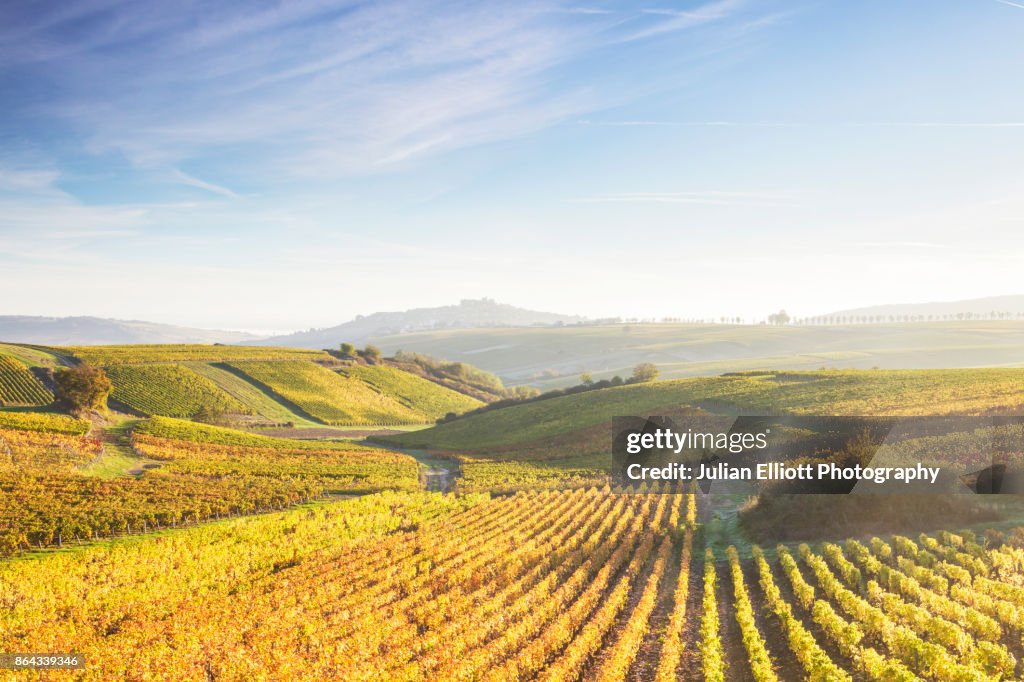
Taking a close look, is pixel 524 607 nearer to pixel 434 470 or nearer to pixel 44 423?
pixel 434 470

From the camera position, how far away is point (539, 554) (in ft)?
85.4

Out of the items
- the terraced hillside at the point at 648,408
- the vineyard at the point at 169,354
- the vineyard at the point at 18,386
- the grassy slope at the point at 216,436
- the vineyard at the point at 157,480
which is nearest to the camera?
the vineyard at the point at 157,480

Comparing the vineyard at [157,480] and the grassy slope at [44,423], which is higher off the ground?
the grassy slope at [44,423]

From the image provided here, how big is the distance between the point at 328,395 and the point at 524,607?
92.0 metres

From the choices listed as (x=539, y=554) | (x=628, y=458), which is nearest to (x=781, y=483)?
(x=539, y=554)

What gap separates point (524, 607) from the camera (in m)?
19.4

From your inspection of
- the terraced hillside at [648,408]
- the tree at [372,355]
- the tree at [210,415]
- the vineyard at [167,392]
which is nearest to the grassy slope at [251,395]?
the vineyard at [167,392]

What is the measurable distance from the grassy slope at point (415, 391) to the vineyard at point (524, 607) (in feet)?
286

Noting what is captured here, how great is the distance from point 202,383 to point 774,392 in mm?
84857

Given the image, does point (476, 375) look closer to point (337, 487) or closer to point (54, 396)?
point (54, 396)

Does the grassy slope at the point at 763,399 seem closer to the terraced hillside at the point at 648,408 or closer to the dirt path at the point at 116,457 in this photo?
the terraced hillside at the point at 648,408

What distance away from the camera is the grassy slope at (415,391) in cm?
11812

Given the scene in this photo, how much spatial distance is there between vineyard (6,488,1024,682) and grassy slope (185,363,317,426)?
2559 inches

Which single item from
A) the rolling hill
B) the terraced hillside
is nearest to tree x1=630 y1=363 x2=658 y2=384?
the terraced hillside
